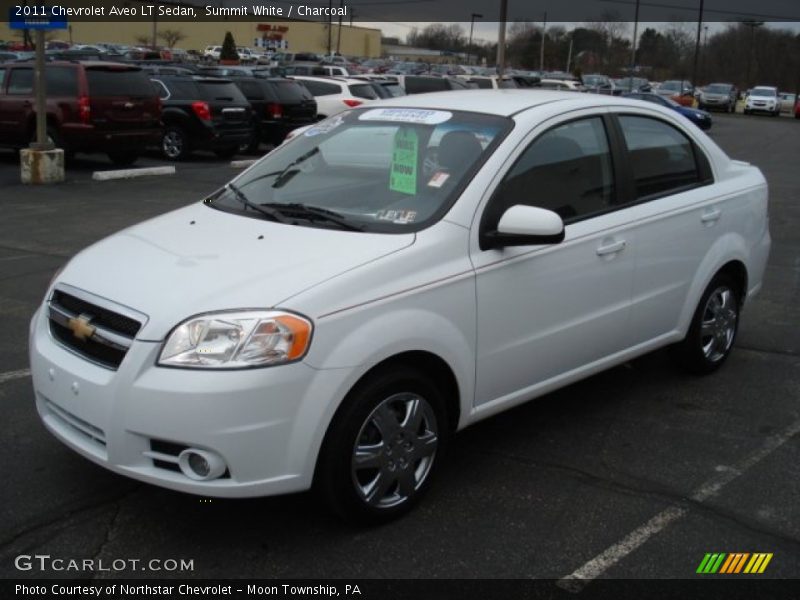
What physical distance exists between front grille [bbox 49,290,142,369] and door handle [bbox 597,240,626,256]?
2.26m

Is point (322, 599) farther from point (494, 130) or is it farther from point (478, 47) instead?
point (478, 47)

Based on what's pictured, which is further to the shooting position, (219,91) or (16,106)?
(219,91)

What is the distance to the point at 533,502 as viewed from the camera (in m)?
3.78

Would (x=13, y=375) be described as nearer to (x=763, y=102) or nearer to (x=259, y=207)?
(x=259, y=207)

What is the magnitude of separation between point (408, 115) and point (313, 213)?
2.65 feet

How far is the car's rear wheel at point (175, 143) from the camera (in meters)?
17.7

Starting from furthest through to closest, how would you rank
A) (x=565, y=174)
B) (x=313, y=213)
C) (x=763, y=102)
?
(x=763, y=102), (x=565, y=174), (x=313, y=213)

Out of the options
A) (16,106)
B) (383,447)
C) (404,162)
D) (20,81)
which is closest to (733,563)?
(383,447)

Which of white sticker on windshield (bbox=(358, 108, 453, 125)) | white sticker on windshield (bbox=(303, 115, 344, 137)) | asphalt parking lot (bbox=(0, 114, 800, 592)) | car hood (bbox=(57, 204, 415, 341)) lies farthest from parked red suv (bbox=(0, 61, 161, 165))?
car hood (bbox=(57, 204, 415, 341))

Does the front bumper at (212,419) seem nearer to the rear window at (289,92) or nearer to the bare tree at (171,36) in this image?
the rear window at (289,92)

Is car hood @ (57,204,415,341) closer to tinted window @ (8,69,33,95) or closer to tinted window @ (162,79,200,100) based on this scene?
tinted window @ (8,69,33,95)

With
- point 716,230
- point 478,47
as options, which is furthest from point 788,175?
point 478,47

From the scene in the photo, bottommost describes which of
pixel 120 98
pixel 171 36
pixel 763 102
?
pixel 120 98

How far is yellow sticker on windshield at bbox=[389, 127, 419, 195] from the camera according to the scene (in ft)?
13.1
